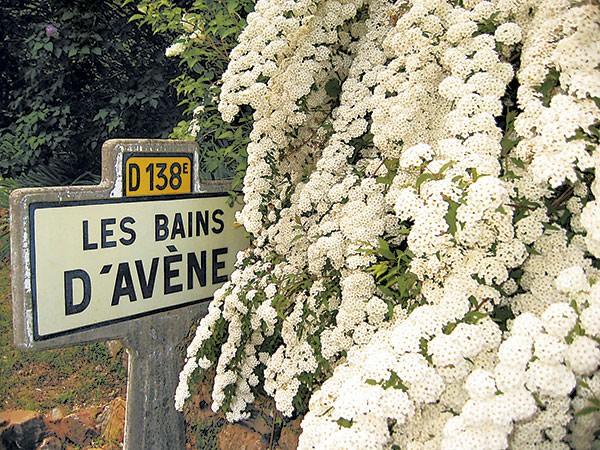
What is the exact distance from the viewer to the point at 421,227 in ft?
3.39

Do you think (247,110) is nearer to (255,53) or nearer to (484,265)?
(255,53)

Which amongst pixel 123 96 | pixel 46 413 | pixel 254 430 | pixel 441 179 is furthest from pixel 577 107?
pixel 46 413

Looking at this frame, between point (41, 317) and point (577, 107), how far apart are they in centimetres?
146

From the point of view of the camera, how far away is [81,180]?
4.49 m

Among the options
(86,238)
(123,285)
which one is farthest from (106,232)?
(123,285)

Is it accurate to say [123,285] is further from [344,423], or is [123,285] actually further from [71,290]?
[344,423]

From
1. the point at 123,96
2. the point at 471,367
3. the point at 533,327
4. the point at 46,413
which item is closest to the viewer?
the point at 533,327

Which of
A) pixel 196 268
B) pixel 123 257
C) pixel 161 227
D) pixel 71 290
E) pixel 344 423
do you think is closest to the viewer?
pixel 344 423

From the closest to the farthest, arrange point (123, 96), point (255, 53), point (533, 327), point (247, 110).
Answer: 1. point (533, 327)
2. point (255, 53)
3. point (247, 110)
4. point (123, 96)

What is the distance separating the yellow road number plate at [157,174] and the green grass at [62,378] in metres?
2.58

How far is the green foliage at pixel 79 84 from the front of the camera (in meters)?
4.20

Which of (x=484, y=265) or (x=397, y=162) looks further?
(x=397, y=162)

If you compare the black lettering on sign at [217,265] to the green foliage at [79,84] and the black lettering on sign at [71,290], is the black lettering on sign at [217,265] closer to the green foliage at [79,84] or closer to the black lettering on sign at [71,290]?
the black lettering on sign at [71,290]

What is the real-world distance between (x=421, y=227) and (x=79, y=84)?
4.25 metres
